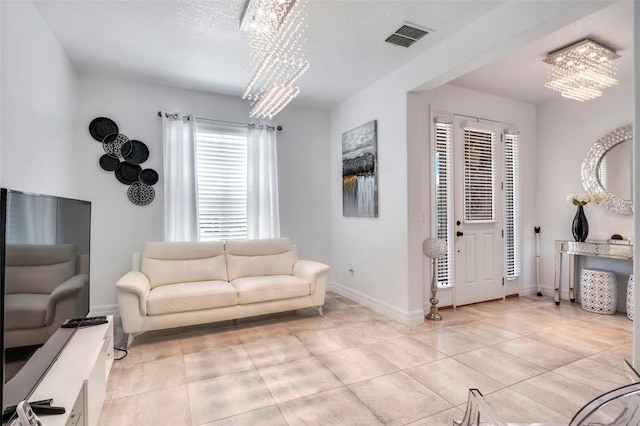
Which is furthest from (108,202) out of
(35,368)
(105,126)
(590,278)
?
(590,278)

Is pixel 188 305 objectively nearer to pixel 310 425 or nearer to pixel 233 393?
pixel 233 393

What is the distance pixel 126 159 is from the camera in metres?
3.76

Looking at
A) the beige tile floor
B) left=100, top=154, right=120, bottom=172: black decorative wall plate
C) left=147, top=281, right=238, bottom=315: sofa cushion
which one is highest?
left=100, top=154, right=120, bottom=172: black decorative wall plate

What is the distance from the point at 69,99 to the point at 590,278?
20.1 ft

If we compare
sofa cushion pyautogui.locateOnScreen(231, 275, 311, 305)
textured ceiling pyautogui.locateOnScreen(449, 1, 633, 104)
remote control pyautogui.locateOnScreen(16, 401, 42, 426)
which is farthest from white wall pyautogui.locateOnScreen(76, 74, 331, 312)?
remote control pyautogui.locateOnScreen(16, 401, 42, 426)

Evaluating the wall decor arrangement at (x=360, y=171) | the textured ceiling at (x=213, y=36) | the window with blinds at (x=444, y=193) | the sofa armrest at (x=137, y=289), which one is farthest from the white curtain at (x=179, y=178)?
the window with blinds at (x=444, y=193)

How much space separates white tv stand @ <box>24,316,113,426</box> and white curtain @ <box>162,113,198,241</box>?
1.88 m

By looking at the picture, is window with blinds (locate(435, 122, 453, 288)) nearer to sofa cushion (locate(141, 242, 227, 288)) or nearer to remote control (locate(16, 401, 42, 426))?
sofa cushion (locate(141, 242, 227, 288))

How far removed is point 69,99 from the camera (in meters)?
3.26

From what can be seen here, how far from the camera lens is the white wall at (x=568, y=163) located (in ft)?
12.7

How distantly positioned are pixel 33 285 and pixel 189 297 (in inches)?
69.4

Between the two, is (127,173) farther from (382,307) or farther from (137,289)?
(382,307)

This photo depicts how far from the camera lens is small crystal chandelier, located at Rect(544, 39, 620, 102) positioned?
3010 millimetres

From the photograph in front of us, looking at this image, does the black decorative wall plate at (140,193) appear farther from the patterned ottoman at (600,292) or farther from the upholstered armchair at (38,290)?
the patterned ottoman at (600,292)
